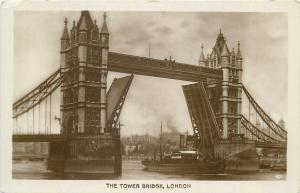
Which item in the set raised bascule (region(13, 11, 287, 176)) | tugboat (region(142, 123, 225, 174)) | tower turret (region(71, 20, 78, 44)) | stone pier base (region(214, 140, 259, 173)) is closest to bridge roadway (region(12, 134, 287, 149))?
raised bascule (region(13, 11, 287, 176))

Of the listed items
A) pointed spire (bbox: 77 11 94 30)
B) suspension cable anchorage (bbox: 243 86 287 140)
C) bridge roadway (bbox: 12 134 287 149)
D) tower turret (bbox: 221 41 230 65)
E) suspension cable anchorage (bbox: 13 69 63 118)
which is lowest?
bridge roadway (bbox: 12 134 287 149)

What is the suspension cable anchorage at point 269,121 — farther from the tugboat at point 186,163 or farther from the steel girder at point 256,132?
the tugboat at point 186,163

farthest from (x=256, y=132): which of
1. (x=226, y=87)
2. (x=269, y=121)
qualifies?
(x=226, y=87)

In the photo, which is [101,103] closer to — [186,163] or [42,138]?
[42,138]

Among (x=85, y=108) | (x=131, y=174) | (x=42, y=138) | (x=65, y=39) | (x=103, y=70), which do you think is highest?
(x=65, y=39)

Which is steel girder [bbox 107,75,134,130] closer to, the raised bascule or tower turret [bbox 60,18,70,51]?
the raised bascule

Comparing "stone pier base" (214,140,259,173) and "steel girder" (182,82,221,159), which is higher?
"steel girder" (182,82,221,159)

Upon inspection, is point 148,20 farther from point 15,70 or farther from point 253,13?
point 15,70
